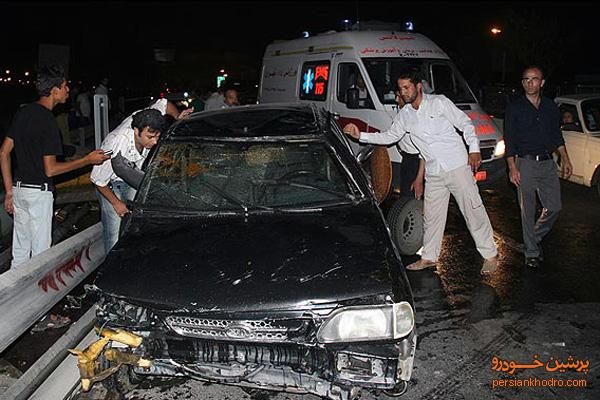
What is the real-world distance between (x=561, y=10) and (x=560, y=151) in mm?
38736

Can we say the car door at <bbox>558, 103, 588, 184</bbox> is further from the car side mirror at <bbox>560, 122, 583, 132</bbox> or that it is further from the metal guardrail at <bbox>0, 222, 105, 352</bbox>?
the metal guardrail at <bbox>0, 222, 105, 352</bbox>

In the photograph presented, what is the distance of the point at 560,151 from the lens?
6.22m

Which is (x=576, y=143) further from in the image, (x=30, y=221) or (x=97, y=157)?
(x=30, y=221)

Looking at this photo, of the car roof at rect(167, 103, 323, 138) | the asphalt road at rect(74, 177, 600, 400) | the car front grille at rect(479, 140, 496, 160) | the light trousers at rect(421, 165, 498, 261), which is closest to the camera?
the asphalt road at rect(74, 177, 600, 400)

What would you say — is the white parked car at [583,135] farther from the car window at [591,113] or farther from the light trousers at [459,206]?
the light trousers at [459,206]

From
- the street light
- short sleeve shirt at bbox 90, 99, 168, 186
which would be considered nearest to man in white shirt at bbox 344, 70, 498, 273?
short sleeve shirt at bbox 90, 99, 168, 186

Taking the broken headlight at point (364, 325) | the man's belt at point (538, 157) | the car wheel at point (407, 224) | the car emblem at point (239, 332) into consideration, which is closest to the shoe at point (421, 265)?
the car wheel at point (407, 224)

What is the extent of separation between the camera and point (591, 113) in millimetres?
9633

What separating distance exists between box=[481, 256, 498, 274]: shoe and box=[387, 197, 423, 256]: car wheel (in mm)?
867

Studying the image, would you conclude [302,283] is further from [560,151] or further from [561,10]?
[561,10]

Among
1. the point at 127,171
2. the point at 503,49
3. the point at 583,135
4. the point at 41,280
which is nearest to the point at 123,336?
the point at 41,280

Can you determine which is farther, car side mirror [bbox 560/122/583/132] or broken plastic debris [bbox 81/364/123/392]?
car side mirror [bbox 560/122/583/132]

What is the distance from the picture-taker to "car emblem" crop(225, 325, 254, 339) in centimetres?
327

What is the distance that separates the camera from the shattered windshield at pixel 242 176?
14.5 ft
